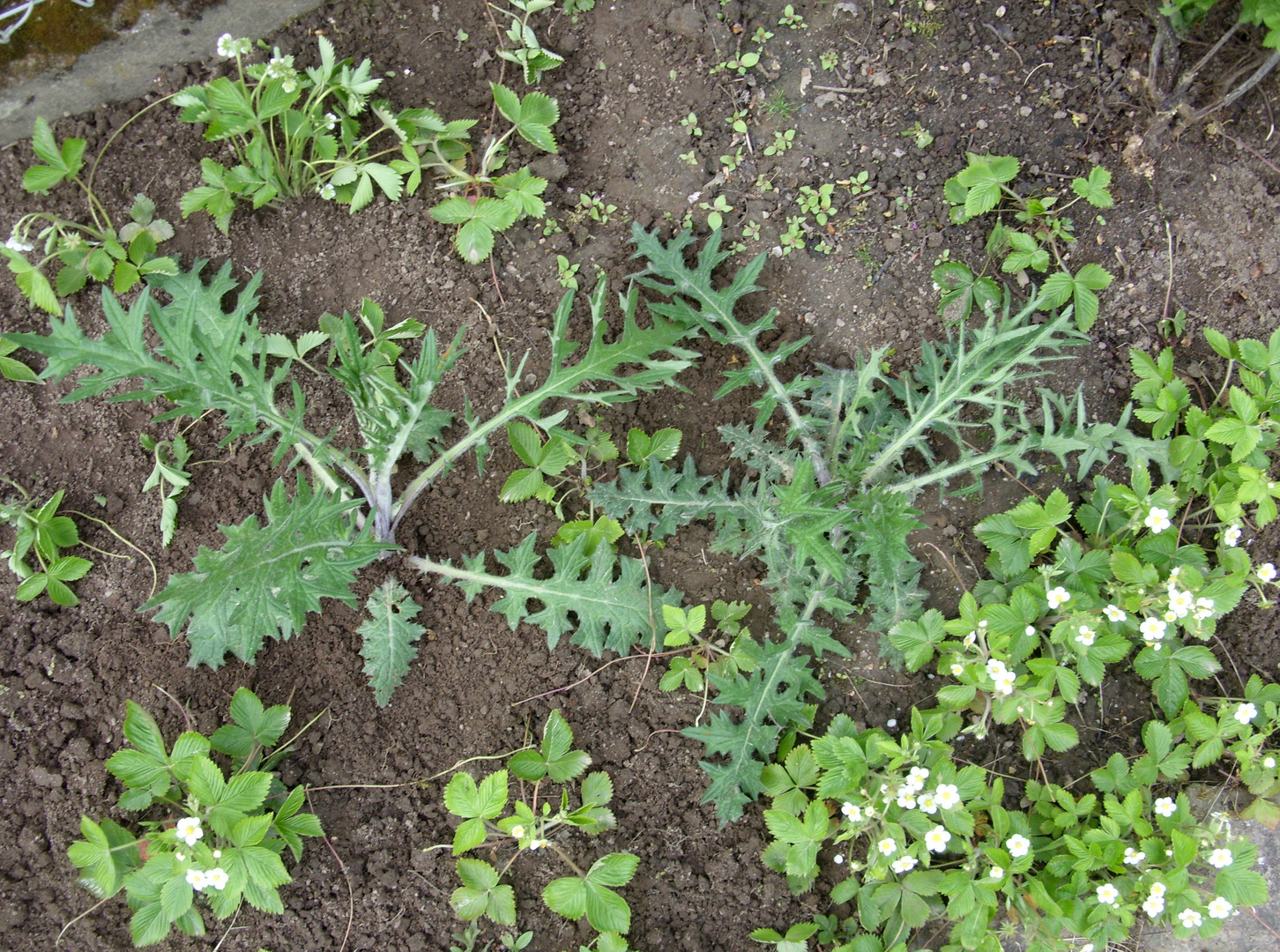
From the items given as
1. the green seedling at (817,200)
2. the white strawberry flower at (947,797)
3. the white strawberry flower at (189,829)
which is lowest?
the white strawberry flower at (947,797)

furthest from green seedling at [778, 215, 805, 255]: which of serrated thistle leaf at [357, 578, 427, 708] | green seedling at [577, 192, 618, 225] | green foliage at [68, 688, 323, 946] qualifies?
green foliage at [68, 688, 323, 946]

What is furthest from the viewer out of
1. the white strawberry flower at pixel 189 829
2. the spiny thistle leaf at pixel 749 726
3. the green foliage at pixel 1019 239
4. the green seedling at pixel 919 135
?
the green seedling at pixel 919 135

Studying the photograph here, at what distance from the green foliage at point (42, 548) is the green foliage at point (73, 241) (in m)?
0.46

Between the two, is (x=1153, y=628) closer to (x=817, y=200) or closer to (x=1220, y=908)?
(x=1220, y=908)

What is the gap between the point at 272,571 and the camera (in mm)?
2176

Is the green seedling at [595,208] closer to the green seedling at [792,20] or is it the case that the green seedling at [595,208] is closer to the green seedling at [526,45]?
the green seedling at [526,45]

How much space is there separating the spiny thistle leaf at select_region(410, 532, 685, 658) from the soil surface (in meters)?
0.16

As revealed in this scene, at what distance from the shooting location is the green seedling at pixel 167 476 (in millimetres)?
2871

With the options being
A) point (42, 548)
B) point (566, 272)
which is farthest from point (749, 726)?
point (42, 548)

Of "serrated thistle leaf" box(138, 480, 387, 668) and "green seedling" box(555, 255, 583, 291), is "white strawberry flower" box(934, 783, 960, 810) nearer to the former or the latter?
"serrated thistle leaf" box(138, 480, 387, 668)

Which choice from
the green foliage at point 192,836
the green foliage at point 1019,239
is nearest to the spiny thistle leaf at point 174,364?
the green foliage at point 192,836

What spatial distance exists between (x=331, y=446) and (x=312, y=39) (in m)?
1.49

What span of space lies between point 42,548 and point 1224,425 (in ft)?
12.6

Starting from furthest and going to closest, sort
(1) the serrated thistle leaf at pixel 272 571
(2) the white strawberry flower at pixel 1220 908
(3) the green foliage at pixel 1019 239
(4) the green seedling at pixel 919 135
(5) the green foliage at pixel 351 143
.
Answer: (4) the green seedling at pixel 919 135 → (3) the green foliage at pixel 1019 239 → (5) the green foliage at pixel 351 143 → (2) the white strawberry flower at pixel 1220 908 → (1) the serrated thistle leaf at pixel 272 571
